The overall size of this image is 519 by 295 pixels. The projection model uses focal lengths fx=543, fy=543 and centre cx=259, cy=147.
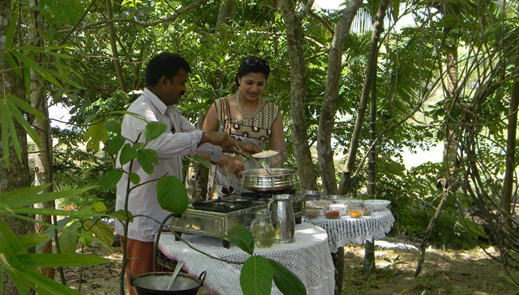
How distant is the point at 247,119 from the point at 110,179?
194 centimetres

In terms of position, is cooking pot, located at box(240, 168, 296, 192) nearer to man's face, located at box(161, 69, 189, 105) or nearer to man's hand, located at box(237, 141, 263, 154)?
man's hand, located at box(237, 141, 263, 154)

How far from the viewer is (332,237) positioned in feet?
10.9

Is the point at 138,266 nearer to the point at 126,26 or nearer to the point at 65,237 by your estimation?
the point at 65,237

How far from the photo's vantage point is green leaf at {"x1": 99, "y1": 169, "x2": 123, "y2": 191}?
189cm

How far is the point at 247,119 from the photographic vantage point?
12.4ft

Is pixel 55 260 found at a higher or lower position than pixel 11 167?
lower

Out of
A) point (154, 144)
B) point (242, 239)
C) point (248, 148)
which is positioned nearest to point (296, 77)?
point (248, 148)

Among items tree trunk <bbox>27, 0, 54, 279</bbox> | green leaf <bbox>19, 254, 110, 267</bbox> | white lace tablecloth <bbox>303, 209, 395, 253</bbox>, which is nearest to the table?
white lace tablecloth <bbox>303, 209, 395, 253</bbox>

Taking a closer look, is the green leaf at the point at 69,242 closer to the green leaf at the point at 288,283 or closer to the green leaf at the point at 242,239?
the green leaf at the point at 242,239

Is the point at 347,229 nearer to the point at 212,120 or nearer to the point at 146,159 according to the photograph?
the point at 212,120

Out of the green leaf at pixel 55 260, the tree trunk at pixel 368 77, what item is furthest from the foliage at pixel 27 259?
the tree trunk at pixel 368 77

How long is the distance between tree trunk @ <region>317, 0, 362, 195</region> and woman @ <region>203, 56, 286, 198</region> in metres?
0.71

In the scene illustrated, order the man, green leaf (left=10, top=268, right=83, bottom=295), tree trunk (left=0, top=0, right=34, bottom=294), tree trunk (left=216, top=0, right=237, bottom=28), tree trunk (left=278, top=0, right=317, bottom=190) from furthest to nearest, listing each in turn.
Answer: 1. tree trunk (left=216, top=0, right=237, bottom=28)
2. tree trunk (left=278, top=0, right=317, bottom=190)
3. the man
4. tree trunk (left=0, top=0, right=34, bottom=294)
5. green leaf (left=10, top=268, right=83, bottom=295)

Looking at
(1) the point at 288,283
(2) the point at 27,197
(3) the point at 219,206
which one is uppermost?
(2) the point at 27,197
